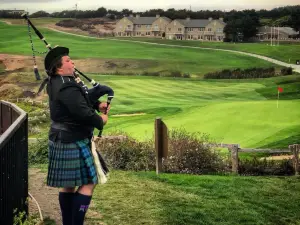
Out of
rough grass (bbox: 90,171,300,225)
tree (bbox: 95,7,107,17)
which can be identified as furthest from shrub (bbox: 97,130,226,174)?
tree (bbox: 95,7,107,17)

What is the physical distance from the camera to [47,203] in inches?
233

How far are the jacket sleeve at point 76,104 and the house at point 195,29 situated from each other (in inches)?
318

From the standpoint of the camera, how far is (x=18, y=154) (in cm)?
475

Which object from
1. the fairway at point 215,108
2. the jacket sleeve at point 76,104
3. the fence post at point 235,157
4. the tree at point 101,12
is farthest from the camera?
the tree at point 101,12

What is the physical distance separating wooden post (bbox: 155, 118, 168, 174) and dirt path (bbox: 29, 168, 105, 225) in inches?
72.4

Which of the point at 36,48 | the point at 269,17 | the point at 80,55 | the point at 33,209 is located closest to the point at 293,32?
the point at 269,17

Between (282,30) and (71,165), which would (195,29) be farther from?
(71,165)

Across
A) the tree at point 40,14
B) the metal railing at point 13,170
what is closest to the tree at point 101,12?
the tree at point 40,14

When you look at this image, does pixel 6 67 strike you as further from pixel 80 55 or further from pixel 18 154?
pixel 18 154

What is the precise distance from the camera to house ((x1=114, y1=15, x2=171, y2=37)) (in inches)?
497

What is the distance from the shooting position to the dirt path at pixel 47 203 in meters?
5.43

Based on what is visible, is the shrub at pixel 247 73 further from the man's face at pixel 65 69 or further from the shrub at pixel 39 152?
the man's face at pixel 65 69

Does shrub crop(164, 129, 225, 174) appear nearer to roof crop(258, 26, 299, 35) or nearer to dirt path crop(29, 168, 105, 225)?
dirt path crop(29, 168, 105, 225)

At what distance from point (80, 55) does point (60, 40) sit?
538mm
